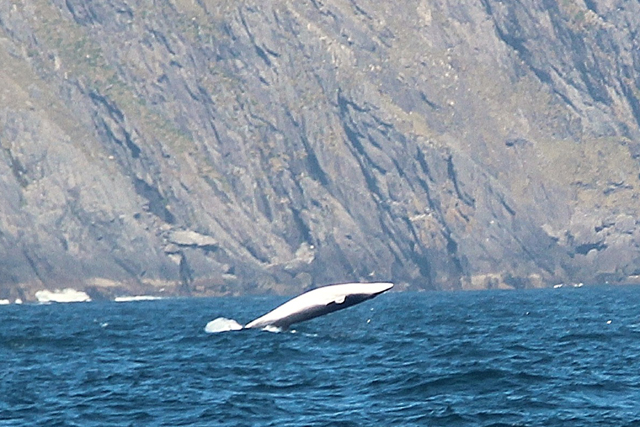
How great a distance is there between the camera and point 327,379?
126ft

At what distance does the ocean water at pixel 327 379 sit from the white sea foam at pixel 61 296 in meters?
132

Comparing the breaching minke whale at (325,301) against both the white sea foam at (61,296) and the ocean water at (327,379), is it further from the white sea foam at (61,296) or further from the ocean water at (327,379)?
the white sea foam at (61,296)

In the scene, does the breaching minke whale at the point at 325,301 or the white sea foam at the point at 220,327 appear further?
the white sea foam at the point at 220,327

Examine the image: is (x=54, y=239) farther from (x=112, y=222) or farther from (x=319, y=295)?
(x=319, y=295)

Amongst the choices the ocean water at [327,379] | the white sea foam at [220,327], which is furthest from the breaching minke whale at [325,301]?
the white sea foam at [220,327]

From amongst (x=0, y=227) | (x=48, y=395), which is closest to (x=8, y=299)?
(x=0, y=227)

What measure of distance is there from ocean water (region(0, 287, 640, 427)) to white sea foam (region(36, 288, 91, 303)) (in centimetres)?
13194

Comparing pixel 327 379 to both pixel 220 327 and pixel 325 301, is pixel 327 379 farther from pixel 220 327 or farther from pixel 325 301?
pixel 220 327

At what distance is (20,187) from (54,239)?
1119 cm

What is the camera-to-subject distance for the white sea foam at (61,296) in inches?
7450

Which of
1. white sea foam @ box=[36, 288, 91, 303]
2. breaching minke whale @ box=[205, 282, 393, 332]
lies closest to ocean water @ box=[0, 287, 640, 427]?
breaching minke whale @ box=[205, 282, 393, 332]

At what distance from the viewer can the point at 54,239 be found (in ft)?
642

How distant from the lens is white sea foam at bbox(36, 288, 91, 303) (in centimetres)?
18924

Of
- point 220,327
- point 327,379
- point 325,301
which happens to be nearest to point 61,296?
point 220,327
